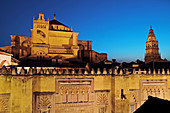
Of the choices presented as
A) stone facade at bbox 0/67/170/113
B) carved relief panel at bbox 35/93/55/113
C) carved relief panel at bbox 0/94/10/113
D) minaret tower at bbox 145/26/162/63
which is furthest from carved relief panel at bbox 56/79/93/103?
minaret tower at bbox 145/26/162/63

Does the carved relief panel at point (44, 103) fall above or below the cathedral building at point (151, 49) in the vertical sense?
below

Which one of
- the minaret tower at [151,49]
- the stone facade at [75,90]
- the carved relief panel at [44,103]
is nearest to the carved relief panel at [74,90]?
the stone facade at [75,90]

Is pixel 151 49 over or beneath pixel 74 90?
over

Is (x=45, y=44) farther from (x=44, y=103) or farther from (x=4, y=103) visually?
(x=4, y=103)

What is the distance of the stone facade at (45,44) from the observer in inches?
1383

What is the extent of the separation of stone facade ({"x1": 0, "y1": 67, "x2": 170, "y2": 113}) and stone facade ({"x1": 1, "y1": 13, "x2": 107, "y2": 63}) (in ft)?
69.1

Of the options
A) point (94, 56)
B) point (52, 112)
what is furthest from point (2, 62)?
point (94, 56)

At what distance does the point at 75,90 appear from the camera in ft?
44.6

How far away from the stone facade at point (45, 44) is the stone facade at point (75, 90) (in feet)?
69.1

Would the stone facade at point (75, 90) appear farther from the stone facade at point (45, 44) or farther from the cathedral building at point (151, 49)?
the cathedral building at point (151, 49)

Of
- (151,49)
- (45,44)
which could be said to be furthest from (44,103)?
(151,49)

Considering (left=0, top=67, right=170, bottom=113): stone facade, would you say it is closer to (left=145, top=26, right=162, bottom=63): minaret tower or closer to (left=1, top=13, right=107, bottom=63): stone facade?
(left=1, top=13, right=107, bottom=63): stone facade

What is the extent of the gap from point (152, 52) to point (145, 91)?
49519 millimetres

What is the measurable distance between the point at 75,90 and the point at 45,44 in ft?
Result: 81.1
